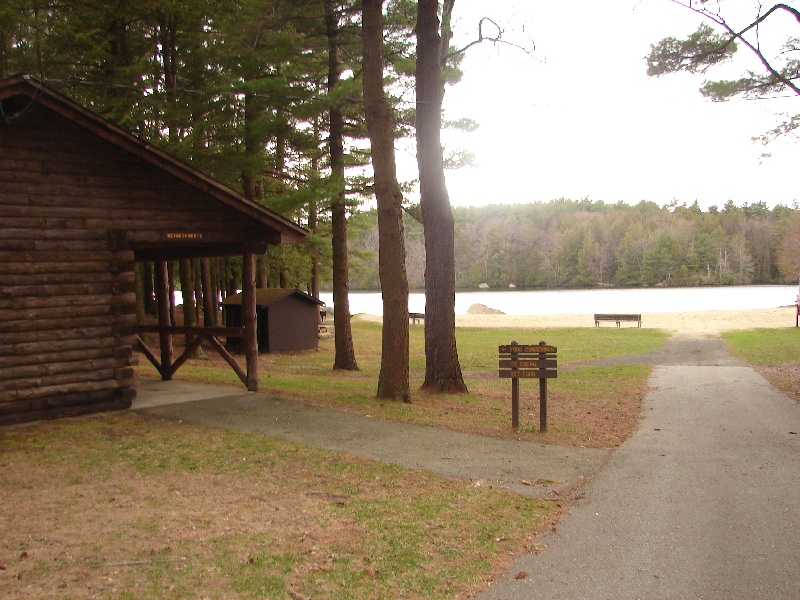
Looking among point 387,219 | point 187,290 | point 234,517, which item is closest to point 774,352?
point 387,219

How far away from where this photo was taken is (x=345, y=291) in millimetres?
20172

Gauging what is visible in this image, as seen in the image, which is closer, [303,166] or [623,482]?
[623,482]

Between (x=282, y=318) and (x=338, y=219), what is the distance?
7846 mm

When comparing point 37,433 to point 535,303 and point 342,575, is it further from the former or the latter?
point 535,303

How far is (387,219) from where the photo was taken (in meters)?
12.3

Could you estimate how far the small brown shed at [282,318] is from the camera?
1029 inches

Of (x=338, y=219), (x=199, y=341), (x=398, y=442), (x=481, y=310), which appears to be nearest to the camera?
(x=398, y=442)

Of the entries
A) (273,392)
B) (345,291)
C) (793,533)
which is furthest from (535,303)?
(793,533)

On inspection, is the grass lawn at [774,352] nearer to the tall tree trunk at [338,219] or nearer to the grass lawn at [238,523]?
the grass lawn at [238,523]

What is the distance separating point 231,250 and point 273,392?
8.82 ft

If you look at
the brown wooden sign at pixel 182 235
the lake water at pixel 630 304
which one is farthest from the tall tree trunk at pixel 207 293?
the lake water at pixel 630 304

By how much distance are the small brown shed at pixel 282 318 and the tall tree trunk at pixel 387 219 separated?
13.9 meters

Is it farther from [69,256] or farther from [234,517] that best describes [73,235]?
[234,517]

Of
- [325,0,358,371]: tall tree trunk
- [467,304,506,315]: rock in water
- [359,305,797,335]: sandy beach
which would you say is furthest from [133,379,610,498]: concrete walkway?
[467,304,506,315]: rock in water
